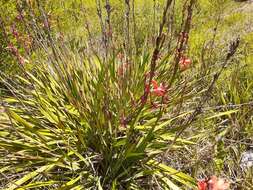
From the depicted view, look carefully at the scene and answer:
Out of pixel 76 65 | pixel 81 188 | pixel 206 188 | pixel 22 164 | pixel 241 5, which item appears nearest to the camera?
pixel 206 188

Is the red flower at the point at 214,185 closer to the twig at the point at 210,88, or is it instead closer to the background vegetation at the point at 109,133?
the twig at the point at 210,88

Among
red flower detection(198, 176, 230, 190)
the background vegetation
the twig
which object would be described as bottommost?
the background vegetation

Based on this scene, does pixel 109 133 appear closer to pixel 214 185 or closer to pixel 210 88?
pixel 214 185

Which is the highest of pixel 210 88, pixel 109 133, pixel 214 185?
pixel 210 88

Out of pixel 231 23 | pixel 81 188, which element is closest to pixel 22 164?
pixel 81 188

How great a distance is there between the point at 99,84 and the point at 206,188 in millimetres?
1182

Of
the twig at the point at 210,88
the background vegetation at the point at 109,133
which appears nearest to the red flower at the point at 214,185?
the twig at the point at 210,88

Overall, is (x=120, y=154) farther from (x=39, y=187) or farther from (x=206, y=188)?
(x=206, y=188)

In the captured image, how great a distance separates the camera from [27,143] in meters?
2.43

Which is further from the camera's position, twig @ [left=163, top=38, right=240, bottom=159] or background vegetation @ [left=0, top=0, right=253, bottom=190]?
background vegetation @ [left=0, top=0, right=253, bottom=190]

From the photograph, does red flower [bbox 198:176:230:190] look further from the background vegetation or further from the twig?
the background vegetation

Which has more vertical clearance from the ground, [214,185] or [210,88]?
[210,88]

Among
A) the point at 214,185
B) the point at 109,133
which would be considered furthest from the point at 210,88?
the point at 109,133

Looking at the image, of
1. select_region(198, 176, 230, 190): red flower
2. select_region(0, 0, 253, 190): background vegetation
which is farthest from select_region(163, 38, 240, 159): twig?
select_region(0, 0, 253, 190): background vegetation
